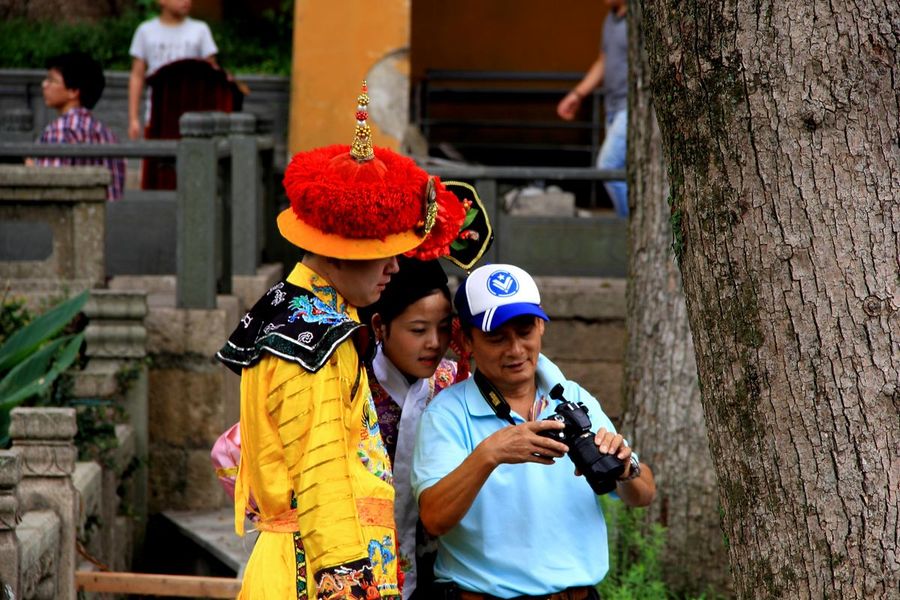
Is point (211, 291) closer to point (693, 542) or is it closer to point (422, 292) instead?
point (693, 542)

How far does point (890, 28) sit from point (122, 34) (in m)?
10.3

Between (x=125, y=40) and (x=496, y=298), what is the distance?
363 inches

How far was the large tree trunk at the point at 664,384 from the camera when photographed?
5805 mm

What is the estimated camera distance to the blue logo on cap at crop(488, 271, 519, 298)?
349 centimetres

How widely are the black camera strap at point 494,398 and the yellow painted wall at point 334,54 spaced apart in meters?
6.86

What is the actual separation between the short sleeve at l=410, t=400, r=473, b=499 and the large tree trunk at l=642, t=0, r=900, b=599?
1.01 m

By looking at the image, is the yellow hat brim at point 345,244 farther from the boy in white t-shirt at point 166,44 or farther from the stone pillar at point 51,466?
the boy in white t-shirt at point 166,44

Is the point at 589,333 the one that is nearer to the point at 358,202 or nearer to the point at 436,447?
the point at 436,447

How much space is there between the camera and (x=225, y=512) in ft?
23.3

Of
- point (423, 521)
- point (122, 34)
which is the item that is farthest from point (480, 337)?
point (122, 34)

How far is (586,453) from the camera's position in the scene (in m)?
3.20

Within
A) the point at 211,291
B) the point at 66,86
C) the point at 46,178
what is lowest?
the point at 211,291

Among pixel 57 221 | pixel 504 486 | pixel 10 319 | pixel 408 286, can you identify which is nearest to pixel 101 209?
pixel 57 221

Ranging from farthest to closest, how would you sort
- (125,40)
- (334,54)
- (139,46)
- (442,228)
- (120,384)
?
1. (125,40)
2. (334,54)
3. (139,46)
4. (120,384)
5. (442,228)
